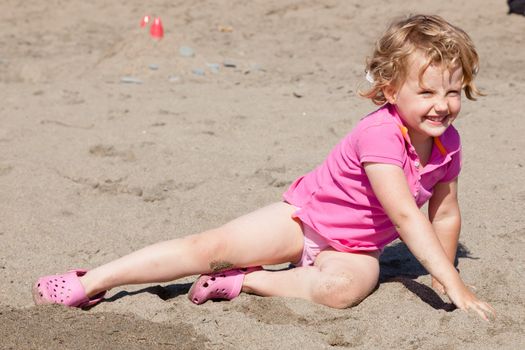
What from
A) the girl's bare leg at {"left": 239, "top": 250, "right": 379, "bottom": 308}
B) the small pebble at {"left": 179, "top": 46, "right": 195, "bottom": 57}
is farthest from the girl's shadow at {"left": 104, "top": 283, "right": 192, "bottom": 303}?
the small pebble at {"left": 179, "top": 46, "right": 195, "bottom": 57}

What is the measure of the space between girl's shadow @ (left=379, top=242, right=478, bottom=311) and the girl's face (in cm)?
56

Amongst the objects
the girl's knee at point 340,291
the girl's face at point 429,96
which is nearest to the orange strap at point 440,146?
the girl's face at point 429,96

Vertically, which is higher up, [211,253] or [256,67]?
[211,253]

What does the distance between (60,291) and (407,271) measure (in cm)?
132

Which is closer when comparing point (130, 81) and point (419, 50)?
point (419, 50)

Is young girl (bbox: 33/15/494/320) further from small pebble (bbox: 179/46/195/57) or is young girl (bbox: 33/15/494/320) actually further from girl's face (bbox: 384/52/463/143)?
small pebble (bbox: 179/46/195/57)

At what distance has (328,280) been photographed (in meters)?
2.94

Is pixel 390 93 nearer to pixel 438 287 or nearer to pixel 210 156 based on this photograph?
pixel 438 287

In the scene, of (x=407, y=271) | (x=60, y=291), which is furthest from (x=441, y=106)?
(x=60, y=291)

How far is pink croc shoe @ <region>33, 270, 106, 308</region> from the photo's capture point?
2938mm

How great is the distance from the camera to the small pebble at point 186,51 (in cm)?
658

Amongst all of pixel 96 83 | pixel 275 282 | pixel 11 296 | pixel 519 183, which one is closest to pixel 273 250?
pixel 275 282

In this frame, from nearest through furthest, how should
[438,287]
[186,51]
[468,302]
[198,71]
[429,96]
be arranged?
[468,302]
[429,96]
[438,287]
[198,71]
[186,51]

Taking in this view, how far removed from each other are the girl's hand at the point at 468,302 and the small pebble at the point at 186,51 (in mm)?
4174
